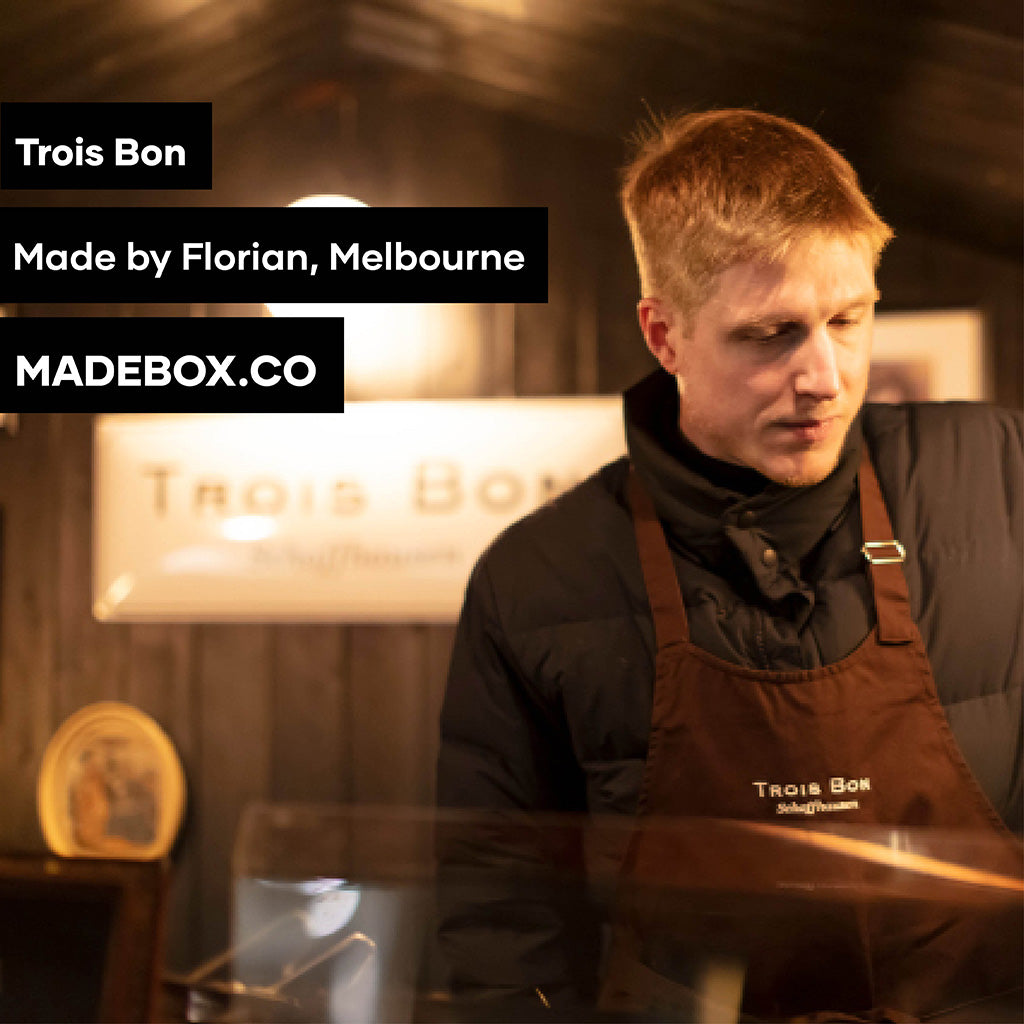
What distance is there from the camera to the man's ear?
0.69m

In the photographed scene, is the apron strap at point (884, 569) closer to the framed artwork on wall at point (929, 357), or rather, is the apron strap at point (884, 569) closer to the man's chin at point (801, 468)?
the man's chin at point (801, 468)

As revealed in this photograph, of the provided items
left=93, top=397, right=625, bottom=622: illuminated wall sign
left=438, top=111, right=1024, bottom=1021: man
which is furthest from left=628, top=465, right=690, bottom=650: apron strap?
left=93, top=397, right=625, bottom=622: illuminated wall sign

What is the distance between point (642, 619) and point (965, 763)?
0.23m

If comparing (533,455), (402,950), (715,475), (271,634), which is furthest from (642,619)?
(271,634)

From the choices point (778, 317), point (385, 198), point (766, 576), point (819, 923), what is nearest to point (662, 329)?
point (778, 317)

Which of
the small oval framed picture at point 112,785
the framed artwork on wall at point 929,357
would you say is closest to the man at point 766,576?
the framed artwork on wall at point 929,357

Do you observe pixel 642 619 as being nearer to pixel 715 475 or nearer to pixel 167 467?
pixel 715 475

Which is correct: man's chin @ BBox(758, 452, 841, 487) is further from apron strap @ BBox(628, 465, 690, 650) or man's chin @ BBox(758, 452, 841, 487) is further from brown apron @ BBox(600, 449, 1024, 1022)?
brown apron @ BBox(600, 449, 1024, 1022)

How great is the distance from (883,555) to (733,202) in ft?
0.85

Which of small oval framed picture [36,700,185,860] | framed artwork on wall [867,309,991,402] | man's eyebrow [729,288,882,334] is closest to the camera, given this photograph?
man's eyebrow [729,288,882,334]

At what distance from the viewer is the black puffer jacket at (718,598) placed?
656mm

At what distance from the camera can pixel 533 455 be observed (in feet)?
4.16

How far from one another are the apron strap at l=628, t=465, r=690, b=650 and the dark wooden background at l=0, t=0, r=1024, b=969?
34cm

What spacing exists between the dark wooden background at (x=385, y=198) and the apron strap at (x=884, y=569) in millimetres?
314
